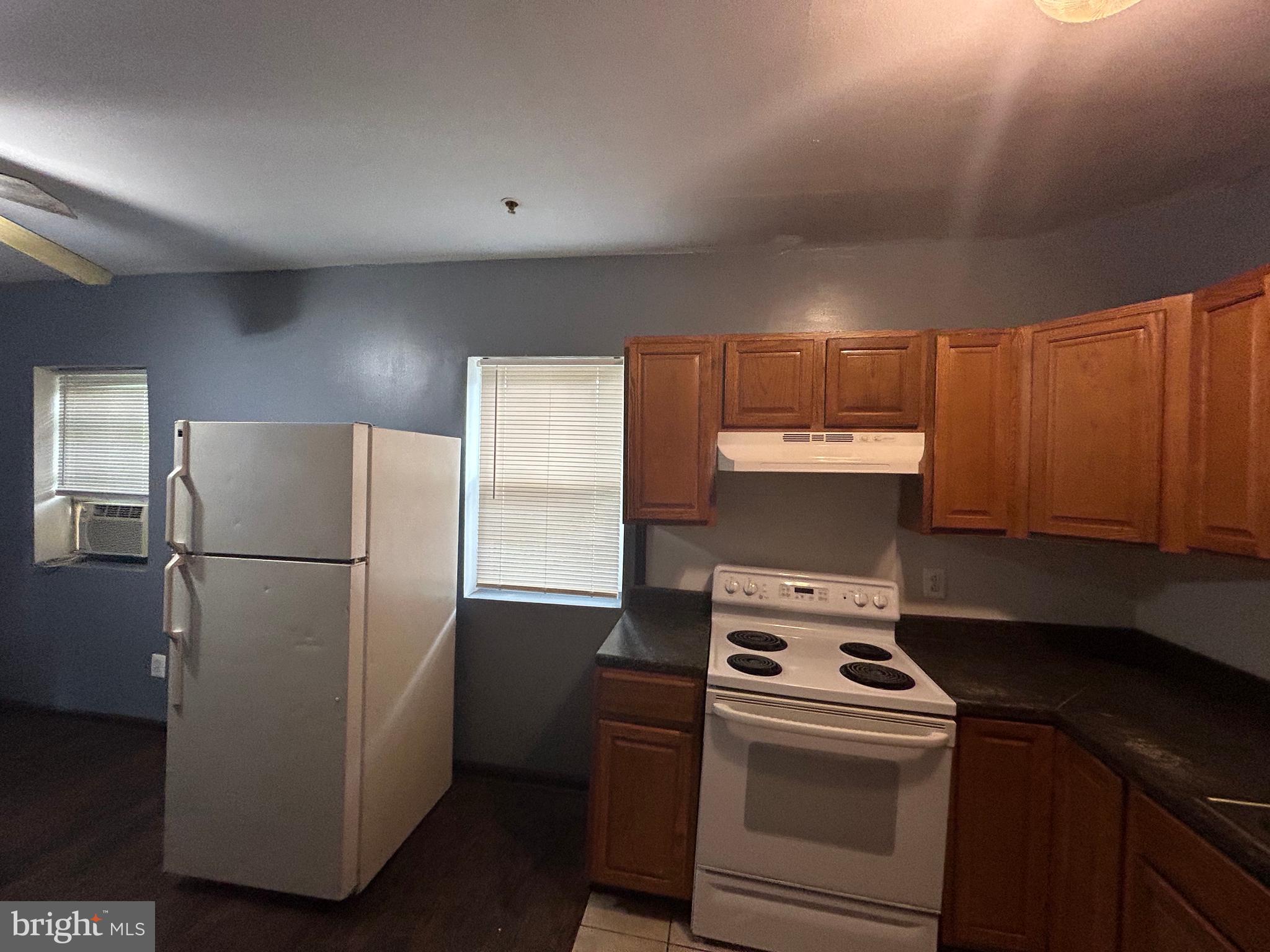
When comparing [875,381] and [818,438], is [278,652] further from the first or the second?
[875,381]

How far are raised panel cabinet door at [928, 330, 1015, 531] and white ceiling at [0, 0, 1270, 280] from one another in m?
0.53

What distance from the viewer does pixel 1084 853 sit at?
123 cm

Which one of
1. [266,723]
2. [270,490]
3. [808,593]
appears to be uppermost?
[270,490]

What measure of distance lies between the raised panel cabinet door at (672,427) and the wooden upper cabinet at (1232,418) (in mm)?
1360

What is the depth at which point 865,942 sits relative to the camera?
1.41m

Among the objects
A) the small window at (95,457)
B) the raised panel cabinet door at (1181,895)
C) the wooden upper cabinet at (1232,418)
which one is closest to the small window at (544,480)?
the raised panel cabinet door at (1181,895)

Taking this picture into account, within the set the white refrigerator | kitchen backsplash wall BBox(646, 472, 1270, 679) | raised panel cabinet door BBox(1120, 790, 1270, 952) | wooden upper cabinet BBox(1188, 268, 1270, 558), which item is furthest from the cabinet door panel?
the white refrigerator

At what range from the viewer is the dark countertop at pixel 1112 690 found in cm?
98

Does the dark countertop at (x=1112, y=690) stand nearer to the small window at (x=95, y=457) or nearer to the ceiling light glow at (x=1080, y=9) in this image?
the ceiling light glow at (x=1080, y=9)

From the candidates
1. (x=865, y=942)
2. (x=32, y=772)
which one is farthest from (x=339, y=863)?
(x=32, y=772)

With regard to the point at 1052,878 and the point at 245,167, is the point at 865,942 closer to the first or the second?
the point at 1052,878

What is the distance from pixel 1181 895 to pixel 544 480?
7.36 ft

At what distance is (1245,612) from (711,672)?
1634 mm

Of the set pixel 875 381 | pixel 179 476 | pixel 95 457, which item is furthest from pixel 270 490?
pixel 95 457
